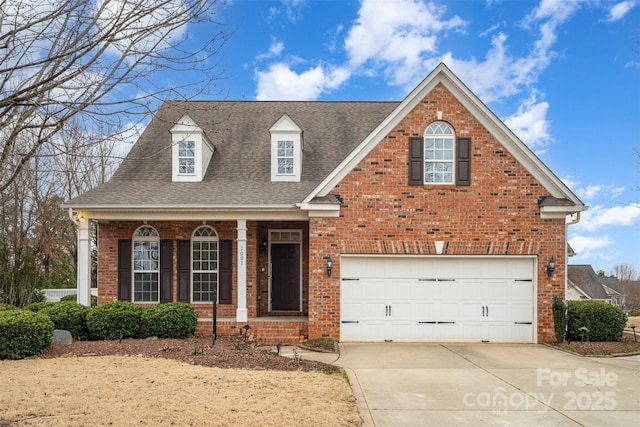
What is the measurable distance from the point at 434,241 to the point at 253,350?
16.7ft

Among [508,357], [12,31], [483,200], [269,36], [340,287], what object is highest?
[269,36]

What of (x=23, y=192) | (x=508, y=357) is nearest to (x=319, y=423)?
(x=508, y=357)

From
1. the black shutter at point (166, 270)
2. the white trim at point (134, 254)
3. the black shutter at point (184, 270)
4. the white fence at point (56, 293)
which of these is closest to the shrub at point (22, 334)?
the white trim at point (134, 254)

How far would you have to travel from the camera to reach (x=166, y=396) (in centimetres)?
693

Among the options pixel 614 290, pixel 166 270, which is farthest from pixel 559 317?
pixel 614 290

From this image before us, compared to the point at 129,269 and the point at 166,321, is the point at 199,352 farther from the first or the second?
the point at 129,269

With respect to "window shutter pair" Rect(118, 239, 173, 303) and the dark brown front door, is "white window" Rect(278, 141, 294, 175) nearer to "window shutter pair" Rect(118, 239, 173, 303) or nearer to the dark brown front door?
the dark brown front door

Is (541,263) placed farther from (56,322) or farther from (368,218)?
(56,322)

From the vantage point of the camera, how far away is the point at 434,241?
495 inches

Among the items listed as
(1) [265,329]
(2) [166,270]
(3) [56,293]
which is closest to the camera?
(1) [265,329]

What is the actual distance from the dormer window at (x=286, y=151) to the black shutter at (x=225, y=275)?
8.20 feet

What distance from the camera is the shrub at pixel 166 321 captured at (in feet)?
39.9

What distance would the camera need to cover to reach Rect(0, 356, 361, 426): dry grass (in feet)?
19.9

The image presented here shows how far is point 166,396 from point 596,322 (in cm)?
1037
